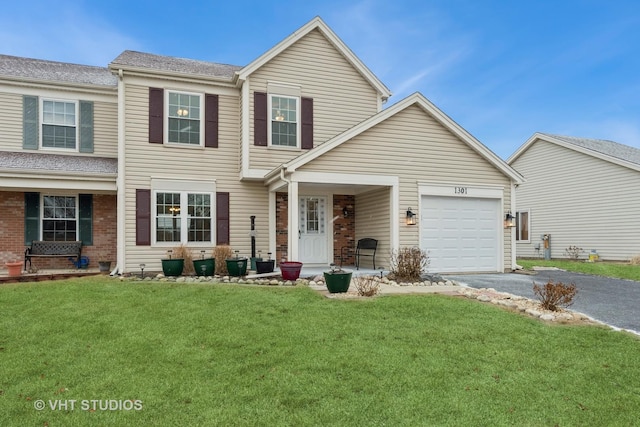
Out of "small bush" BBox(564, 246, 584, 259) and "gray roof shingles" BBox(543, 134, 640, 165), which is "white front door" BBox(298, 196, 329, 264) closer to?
"small bush" BBox(564, 246, 584, 259)

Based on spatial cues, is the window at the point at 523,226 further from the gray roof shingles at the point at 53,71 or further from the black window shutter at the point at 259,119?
the gray roof shingles at the point at 53,71

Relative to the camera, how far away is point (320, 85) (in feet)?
42.9

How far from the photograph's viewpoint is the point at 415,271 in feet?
32.7

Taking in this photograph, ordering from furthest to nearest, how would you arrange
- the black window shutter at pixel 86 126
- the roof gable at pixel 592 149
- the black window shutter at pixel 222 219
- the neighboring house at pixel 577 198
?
the roof gable at pixel 592 149 → the neighboring house at pixel 577 198 → the black window shutter at pixel 86 126 → the black window shutter at pixel 222 219

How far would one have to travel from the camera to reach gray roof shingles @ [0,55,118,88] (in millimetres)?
12642

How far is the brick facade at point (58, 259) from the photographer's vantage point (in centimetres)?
1201

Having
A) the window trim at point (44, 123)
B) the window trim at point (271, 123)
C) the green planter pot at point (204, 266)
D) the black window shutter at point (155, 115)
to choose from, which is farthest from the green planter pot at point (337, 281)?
the window trim at point (44, 123)

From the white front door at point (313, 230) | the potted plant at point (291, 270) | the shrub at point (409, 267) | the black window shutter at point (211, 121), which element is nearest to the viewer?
the potted plant at point (291, 270)

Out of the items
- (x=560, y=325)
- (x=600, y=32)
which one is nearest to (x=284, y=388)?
(x=560, y=325)

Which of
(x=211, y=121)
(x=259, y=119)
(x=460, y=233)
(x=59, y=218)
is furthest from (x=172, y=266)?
(x=460, y=233)

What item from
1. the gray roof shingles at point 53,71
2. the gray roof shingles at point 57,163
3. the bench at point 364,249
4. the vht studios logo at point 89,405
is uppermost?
the gray roof shingles at point 53,71

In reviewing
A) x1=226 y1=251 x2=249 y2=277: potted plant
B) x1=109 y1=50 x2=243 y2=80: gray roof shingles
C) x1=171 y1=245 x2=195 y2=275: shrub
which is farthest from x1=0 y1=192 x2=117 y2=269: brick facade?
x1=226 y1=251 x2=249 y2=277: potted plant

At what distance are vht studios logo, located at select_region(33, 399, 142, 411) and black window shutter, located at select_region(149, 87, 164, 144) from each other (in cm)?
924

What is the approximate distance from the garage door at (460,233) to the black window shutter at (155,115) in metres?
7.82
